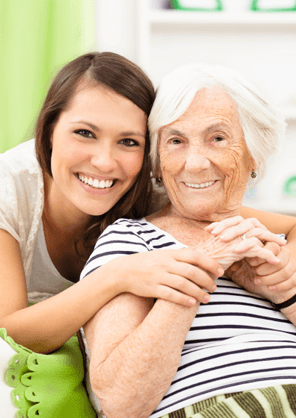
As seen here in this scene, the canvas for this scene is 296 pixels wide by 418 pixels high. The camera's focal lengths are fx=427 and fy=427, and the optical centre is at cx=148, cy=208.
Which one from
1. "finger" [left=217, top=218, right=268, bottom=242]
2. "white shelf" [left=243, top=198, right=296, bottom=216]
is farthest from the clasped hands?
"white shelf" [left=243, top=198, right=296, bottom=216]

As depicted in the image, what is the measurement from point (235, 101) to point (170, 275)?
1.79 feet

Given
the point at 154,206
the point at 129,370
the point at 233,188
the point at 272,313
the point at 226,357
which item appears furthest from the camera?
the point at 154,206

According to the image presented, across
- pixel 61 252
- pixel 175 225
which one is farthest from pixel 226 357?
pixel 61 252

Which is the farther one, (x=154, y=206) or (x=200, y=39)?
(x=200, y=39)

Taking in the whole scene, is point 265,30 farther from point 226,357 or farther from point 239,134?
point 226,357

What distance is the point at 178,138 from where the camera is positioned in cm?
123

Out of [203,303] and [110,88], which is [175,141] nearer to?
[110,88]

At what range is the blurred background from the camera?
7.00 ft

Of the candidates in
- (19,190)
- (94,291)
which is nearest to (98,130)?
(19,190)

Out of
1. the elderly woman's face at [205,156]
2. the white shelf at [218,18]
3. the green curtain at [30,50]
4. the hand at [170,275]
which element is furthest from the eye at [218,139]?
the white shelf at [218,18]

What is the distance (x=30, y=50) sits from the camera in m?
2.14

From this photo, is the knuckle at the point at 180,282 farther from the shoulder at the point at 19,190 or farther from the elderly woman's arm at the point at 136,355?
the shoulder at the point at 19,190

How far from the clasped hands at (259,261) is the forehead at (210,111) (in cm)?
29

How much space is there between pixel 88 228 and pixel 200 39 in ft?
4.68
